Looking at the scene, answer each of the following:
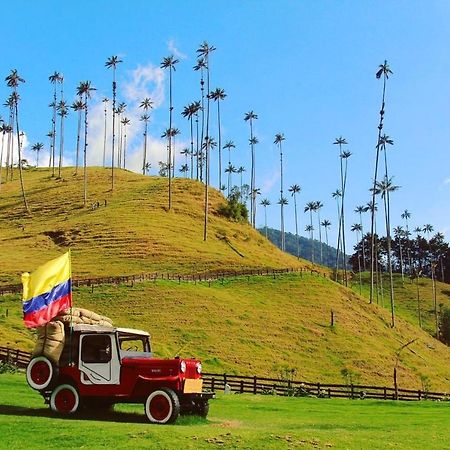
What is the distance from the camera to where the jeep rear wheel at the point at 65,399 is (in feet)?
64.8

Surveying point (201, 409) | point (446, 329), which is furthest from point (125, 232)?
point (201, 409)

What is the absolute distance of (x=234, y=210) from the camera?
130m

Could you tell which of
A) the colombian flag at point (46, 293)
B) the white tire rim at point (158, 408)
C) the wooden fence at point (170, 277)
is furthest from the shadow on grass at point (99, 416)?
the wooden fence at point (170, 277)

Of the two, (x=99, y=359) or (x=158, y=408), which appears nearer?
(x=158, y=408)

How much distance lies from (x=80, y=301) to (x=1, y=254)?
1340 inches

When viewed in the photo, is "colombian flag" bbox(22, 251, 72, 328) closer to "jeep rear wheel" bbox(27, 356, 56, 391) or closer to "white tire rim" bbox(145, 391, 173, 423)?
"jeep rear wheel" bbox(27, 356, 56, 391)

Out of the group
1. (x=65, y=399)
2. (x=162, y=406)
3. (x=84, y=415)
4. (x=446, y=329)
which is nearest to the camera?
(x=162, y=406)

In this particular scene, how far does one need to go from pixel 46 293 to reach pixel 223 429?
6632 millimetres

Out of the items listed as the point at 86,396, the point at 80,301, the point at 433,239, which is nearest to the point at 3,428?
the point at 86,396

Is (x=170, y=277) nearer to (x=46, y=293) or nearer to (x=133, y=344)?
(x=133, y=344)

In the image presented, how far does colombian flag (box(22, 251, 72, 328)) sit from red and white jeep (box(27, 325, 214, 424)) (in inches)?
36.8

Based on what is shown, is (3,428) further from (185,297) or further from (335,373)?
(185,297)

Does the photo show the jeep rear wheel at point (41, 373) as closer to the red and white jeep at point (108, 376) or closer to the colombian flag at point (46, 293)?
the red and white jeep at point (108, 376)

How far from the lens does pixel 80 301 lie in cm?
6862
